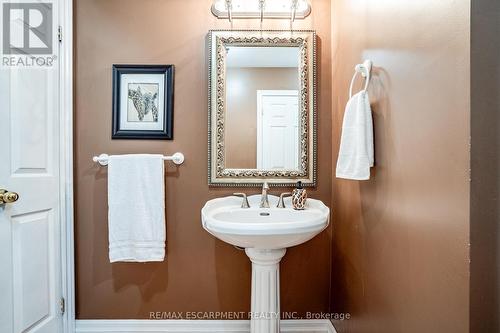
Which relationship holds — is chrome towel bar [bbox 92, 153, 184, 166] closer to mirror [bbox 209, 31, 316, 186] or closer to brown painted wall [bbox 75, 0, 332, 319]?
brown painted wall [bbox 75, 0, 332, 319]

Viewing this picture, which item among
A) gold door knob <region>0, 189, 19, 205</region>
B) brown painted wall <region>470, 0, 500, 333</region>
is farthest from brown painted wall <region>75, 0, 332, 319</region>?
brown painted wall <region>470, 0, 500, 333</region>

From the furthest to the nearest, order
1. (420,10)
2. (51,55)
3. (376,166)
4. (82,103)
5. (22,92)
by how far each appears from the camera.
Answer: (82,103), (51,55), (22,92), (376,166), (420,10)

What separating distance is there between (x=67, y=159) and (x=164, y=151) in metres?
0.56

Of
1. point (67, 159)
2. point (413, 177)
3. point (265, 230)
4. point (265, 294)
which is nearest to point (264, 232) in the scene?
point (265, 230)

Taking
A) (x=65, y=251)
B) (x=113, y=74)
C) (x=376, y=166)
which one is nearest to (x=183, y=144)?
(x=113, y=74)

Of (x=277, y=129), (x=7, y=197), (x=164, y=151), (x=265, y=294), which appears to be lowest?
(x=265, y=294)

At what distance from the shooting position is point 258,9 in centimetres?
152

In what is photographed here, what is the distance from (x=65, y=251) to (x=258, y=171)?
47.8 inches

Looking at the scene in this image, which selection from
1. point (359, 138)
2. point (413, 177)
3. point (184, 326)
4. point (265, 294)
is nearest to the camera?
point (413, 177)

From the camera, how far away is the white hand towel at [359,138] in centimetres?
101

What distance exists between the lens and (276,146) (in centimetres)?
154

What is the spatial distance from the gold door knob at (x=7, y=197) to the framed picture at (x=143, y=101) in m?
0.55

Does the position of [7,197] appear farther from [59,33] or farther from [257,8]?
[257,8]

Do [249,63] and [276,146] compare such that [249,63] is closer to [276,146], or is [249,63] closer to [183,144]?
[276,146]
